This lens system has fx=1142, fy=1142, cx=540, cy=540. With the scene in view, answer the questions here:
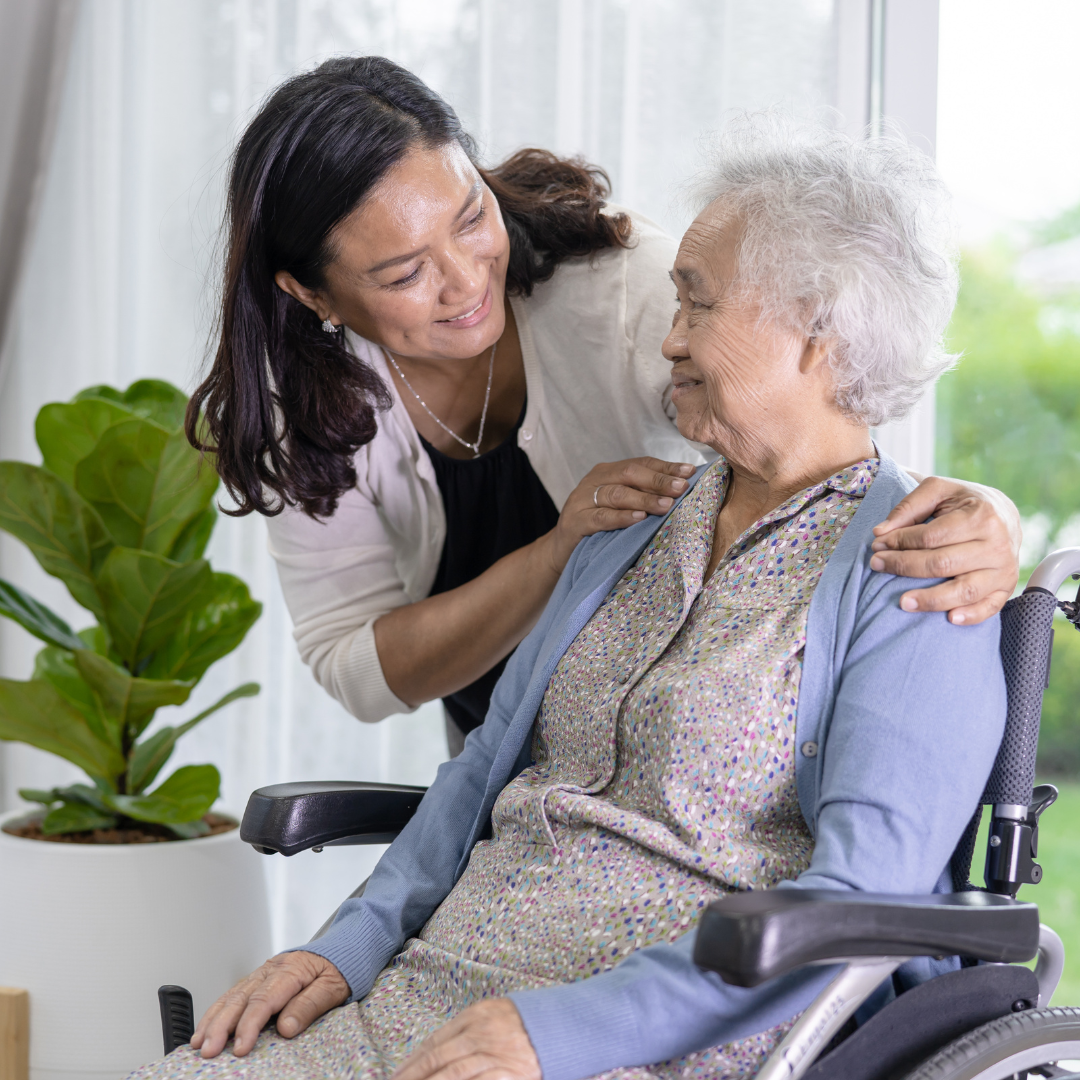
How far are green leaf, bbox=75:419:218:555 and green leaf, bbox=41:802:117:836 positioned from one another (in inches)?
19.1

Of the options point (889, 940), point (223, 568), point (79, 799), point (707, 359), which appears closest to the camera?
point (889, 940)

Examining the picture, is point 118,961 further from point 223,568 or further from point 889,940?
point 889,940

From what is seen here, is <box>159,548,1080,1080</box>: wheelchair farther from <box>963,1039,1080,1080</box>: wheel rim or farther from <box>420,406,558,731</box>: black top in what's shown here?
<box>420,406,558,731</box>: black top

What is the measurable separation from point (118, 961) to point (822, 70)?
202 cm

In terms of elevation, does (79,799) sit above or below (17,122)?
below

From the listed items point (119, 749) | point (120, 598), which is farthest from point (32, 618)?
point (119, 749)

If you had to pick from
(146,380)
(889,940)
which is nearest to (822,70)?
(146,380)

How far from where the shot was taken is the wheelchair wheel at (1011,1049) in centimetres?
93

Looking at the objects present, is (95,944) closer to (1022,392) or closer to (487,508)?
(487,508)

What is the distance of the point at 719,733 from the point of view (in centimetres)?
113

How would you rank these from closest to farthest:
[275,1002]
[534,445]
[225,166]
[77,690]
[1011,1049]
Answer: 1. [1011,1049]
2. [275,1002]
3. [534,445]
4. [77,690]
5. [225,166]

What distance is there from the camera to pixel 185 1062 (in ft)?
3.70

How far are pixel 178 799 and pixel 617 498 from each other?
1.08 meters

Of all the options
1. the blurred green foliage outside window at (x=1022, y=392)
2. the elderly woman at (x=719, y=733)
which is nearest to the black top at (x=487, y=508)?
the elderly woman at (x=719, y=733)
